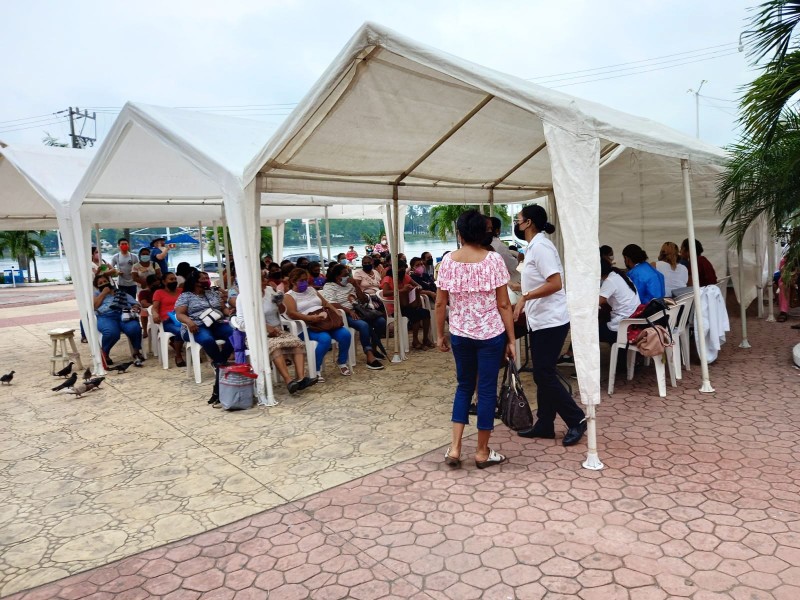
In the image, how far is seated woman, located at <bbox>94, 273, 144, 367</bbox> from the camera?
23.9 feet

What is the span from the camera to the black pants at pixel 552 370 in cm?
383

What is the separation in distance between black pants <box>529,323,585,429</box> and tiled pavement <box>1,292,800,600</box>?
0.84ft

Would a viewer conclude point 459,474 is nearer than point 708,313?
Yes

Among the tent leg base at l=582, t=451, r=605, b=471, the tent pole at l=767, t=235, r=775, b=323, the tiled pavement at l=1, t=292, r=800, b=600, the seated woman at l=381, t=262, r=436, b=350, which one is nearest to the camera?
the tiled pavement at l=1, t=292, r=800, b=600

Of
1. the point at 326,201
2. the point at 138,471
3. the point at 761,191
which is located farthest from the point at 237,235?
the point at 326,201

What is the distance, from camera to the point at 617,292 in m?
5.17

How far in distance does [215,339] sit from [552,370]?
4.14 meters

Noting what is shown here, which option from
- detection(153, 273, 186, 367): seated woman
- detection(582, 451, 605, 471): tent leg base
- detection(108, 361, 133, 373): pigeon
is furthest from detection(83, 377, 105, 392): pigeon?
detection(582, 451, 605, 471): tent leg base

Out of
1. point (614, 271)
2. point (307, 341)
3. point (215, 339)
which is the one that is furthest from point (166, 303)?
point (614, 271)

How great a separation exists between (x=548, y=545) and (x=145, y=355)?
272 inches

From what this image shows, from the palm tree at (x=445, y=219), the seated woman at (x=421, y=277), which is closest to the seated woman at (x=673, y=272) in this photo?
the seated woman at (x=421, y=277)

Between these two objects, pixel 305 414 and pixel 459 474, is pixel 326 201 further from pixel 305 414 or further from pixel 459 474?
pixel 459 474

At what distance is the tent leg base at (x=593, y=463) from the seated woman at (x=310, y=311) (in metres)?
3.21

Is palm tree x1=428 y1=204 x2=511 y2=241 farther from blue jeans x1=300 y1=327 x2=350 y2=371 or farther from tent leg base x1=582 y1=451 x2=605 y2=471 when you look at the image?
tent leg base x1=582 y1=451 x2=605 y2=471
